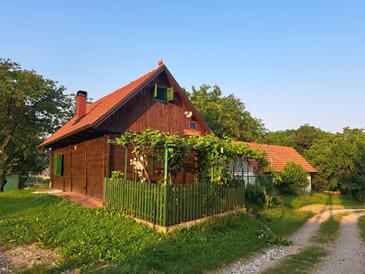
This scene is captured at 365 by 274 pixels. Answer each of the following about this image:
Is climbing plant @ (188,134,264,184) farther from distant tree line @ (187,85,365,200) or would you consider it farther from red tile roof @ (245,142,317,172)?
distant tree line @ (187,85,365,200)

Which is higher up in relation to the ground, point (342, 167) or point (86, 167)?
point (86, 167)

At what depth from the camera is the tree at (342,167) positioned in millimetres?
27469

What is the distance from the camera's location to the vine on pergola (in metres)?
9.62

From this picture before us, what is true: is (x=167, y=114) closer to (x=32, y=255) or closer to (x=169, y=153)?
(x=169, y=153)

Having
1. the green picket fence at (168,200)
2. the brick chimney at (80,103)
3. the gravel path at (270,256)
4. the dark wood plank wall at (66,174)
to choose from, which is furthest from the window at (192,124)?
the gravel path at (270,256)

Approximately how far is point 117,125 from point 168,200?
564 cm

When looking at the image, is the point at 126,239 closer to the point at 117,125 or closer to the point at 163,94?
the point at 117,125

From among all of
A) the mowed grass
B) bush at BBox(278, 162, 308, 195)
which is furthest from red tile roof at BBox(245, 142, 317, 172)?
the mowed grass

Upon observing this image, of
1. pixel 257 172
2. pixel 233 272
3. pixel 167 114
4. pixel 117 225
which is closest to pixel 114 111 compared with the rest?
pixel 167 114

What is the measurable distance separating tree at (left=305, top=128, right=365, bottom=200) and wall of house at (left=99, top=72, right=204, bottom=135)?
18.2m

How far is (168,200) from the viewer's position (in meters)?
8.81

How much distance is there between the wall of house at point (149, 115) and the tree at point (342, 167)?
18157 mm

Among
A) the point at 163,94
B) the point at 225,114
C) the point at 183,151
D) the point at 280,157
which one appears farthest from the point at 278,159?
the point at 183,151

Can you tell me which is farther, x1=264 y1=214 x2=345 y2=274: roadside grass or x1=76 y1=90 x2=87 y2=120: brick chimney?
x1=76 y1=90 x2=87 y2=120: brick chimney
